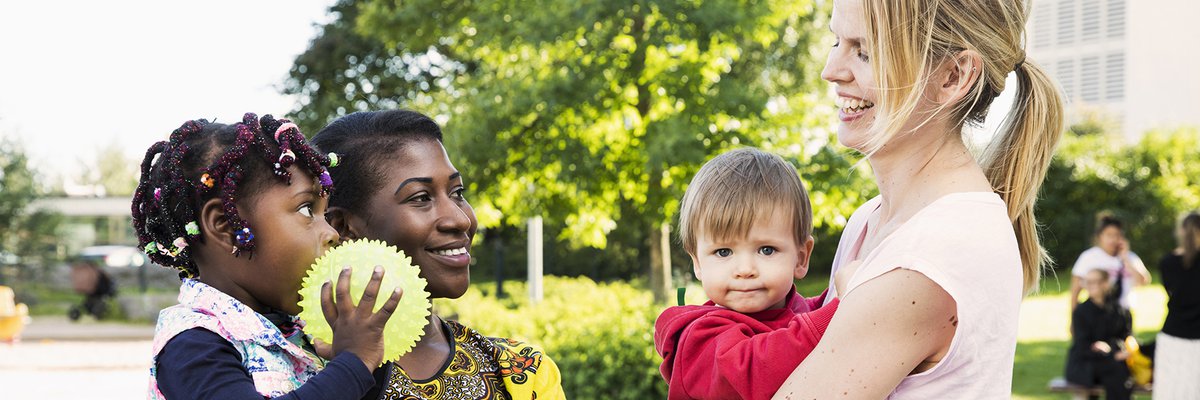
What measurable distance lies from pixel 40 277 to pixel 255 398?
2694cm

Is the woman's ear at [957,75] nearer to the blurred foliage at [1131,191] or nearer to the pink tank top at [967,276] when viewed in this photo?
the pink tank top at [967,276]

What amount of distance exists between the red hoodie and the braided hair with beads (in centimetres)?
80

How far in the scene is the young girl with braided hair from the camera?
6.10 ft

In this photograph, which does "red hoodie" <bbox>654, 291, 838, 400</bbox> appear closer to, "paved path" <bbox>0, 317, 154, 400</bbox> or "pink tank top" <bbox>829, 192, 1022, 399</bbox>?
"pink tank top" <bbox>829, 192, 1022, 399</bbox>

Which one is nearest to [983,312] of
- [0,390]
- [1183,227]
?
[1183,227]

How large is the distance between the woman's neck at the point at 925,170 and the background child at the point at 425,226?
926 mm

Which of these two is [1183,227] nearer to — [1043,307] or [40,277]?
[1043,307]

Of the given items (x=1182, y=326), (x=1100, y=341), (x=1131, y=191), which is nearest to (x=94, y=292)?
(x=1100, y=341)

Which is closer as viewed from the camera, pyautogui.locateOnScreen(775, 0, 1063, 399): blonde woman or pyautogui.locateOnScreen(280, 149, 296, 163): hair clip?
pyautogui.locateOnScreen(775, 0, 1063, 399): blonde woman

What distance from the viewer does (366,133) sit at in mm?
2430

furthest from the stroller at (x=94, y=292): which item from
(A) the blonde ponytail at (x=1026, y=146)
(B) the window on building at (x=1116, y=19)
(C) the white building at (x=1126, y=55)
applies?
(B) the window on building at (x=1116, y=19)

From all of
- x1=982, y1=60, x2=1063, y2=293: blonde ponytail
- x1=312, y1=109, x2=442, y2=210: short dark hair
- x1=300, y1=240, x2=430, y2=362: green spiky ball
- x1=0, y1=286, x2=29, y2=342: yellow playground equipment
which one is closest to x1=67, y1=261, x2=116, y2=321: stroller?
x1=0, y1=286, x2=29, y2=342: yellow playground equipment

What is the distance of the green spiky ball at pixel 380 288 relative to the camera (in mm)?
1878

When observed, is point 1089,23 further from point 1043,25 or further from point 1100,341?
point 1100,341
